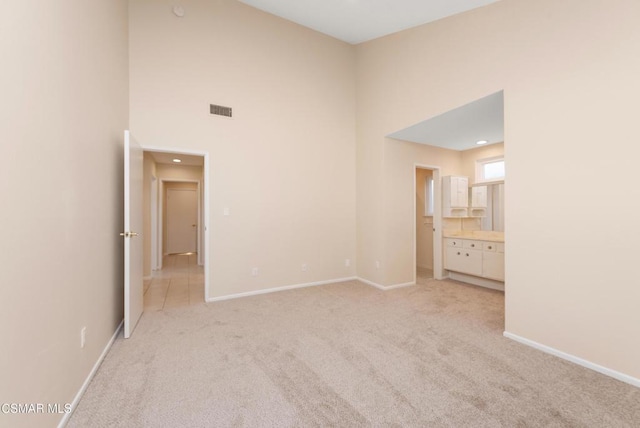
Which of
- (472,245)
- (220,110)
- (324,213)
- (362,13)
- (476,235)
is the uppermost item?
(362,13)

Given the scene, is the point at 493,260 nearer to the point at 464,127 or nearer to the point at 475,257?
the point at 475,257

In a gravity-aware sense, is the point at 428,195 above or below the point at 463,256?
above

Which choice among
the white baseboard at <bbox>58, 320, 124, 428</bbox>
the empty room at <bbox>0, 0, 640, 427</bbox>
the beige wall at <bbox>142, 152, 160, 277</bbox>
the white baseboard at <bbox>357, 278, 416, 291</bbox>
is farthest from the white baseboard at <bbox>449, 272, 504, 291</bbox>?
the beige wall at <bbox>142, 152, 160, 277</bbox>

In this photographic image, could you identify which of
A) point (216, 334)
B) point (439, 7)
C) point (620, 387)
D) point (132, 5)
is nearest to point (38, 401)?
point (216, 334)

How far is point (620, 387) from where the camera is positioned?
6.19 feet

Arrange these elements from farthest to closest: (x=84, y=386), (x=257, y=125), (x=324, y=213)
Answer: (x=324, y=213) → (x=257, y=125) → (x=84, y=386)

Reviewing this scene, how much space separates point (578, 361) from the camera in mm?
2182

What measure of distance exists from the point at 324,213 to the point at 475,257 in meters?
2.51

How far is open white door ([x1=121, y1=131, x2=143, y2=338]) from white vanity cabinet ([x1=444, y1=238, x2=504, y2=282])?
4611 millimetres

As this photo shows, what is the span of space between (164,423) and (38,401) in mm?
584

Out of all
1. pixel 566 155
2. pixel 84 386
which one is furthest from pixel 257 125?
pixel 566 155

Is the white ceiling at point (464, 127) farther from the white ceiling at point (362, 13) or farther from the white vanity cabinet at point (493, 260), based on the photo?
the white vanity cabinet at point (493, 260)
